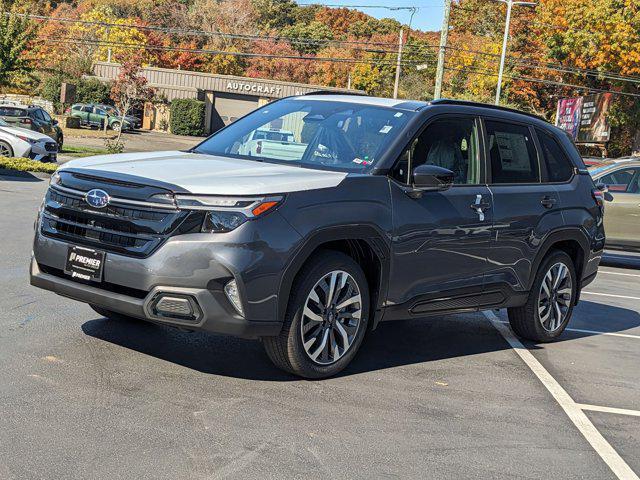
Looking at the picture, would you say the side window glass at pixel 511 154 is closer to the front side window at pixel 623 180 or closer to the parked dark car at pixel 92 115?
the front side window at pixel 623 180

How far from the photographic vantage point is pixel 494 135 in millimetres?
7465

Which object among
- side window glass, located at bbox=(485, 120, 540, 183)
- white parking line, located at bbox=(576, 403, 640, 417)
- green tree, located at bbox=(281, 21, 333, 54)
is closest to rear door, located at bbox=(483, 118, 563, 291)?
side window glass, located at bbox=(485, 120, 540, 183)

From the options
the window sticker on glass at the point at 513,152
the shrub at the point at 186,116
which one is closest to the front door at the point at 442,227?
the window sticker on glass at the point at 513,152

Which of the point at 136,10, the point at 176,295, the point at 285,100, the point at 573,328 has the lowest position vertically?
the point at 573,328

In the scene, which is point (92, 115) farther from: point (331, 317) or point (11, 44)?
point (331, 317)

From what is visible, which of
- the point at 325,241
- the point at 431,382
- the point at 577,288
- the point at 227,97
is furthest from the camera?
the point at 227,97

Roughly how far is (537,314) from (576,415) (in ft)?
6.77

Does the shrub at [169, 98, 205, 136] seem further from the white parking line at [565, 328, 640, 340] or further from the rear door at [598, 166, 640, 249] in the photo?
the white parking line at [565, 328, 640, 340]

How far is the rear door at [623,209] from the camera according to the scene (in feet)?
50.5

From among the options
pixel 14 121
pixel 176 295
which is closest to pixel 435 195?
pixel 176 295

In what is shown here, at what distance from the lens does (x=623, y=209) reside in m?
15.5

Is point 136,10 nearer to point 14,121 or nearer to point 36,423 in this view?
point 14,121

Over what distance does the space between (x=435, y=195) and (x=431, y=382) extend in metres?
1.36

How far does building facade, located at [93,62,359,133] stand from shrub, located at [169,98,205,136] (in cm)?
407
